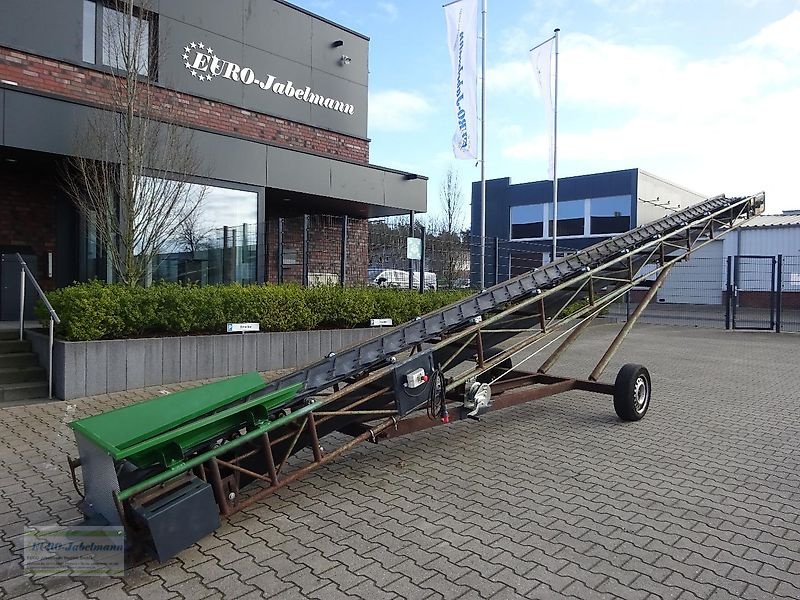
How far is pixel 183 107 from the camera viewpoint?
12.0 metres

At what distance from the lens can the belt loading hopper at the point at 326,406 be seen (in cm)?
332

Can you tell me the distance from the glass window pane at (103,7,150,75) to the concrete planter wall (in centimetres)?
464

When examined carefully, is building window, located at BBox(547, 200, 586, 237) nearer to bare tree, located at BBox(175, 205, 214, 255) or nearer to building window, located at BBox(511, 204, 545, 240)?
building window, located at BBox(511, 204, 545, 240)

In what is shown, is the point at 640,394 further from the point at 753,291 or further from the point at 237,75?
the point at 753,291

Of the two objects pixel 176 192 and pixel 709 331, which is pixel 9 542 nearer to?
pixel 176 192

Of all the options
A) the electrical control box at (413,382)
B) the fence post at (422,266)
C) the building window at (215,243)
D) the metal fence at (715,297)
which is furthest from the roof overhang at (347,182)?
the metal fence at (715,297)

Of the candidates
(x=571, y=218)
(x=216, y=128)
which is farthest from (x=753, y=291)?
(x=216, y=128)

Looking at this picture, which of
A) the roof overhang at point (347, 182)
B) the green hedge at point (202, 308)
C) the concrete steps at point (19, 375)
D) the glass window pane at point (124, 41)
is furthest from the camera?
the roof overhang at point (347, 182)

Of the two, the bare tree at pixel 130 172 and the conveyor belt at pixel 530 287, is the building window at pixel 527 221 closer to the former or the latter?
the conveyor belt at pixel 530 287

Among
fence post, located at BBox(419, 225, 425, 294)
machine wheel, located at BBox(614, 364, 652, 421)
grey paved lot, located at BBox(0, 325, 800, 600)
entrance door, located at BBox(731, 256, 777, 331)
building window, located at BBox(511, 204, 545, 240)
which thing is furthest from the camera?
building window, located at BBox(511, 204, 545, 240)

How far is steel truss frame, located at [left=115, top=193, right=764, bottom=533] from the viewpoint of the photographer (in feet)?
12.6

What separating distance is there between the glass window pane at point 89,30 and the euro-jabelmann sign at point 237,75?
1.72m

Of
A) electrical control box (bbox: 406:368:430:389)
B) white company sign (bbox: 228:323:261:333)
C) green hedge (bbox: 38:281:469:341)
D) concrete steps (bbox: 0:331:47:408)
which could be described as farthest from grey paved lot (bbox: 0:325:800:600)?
white company sign (bbox: 228:323:261:333)

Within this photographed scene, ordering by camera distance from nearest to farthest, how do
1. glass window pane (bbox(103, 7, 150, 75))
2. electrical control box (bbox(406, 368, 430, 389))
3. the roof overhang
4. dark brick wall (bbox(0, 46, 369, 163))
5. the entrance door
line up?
electrical control box (bbox(406, 368, 430, 389)) < glass window pane (bbox(103, 7, 150, 75)) < dark brick wall (bbox(0, 46, 369, 163)) < the roof overhang < the entrance door
